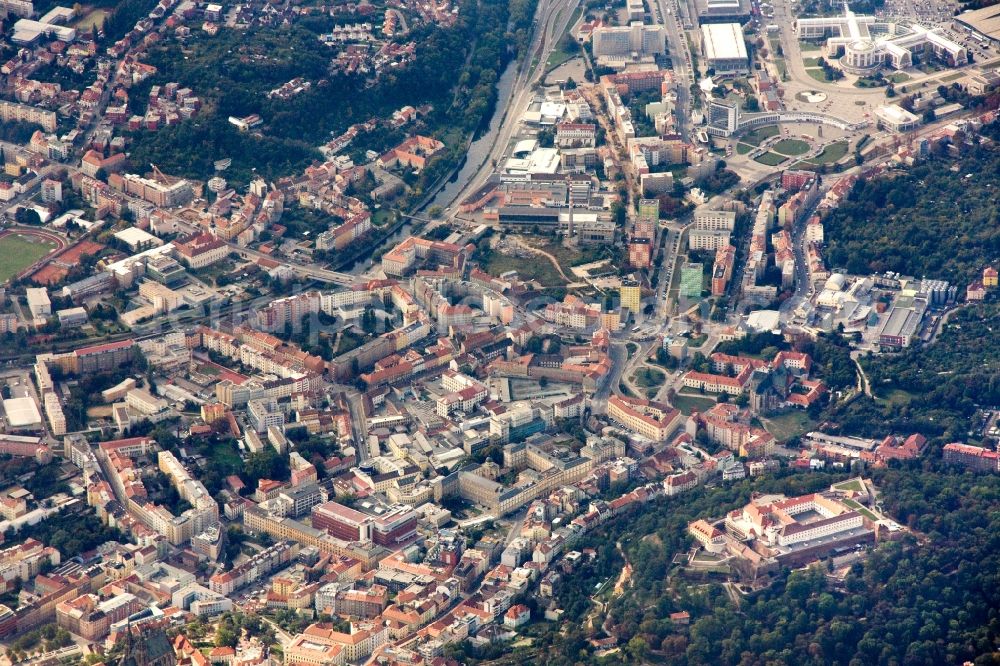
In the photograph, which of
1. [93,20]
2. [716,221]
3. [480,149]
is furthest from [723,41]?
[93,20]

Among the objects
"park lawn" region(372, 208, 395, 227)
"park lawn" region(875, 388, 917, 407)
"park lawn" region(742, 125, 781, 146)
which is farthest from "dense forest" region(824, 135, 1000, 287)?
"park lawn" region(372, 208, 395, 227)

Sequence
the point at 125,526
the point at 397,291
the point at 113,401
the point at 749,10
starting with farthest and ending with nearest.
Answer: the point at 749,10, the point at 397,291, the point at 113,401, the point at 125,526

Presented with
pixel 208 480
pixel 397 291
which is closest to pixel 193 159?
pixel 397 291

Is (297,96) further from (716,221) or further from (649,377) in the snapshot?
(649,377)

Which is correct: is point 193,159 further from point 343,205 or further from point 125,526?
point 125,526

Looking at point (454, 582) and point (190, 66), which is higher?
point (190, 66)

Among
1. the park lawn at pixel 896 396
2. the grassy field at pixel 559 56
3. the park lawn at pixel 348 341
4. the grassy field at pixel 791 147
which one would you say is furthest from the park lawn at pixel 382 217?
the park lawn at pixel 896 396

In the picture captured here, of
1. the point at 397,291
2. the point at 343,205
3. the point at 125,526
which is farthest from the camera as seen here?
the point at 343,205
